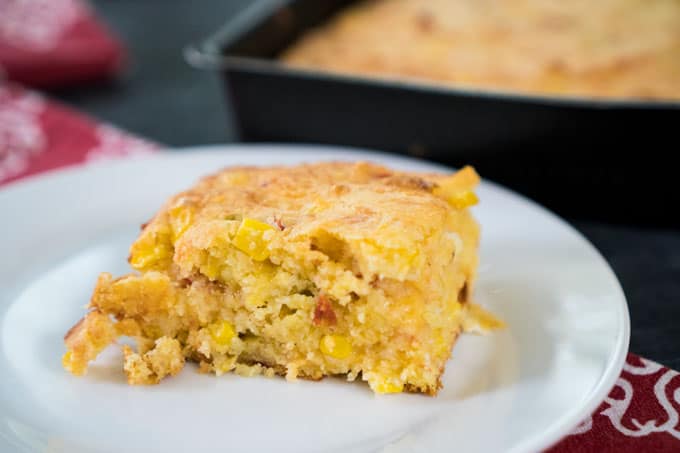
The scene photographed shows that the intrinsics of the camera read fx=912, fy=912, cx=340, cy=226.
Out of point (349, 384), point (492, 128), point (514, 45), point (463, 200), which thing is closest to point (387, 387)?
point (349, 384)

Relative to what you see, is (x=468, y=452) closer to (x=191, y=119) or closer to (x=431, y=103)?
(x=431, y=103)

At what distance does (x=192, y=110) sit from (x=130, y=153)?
2.29 feet

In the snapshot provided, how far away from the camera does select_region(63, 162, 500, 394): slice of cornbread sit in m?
2.13

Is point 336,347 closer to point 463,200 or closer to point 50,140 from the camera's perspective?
point 463,200

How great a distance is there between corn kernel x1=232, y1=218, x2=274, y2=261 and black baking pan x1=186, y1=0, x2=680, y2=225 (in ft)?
3.73

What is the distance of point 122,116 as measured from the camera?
14.5ft

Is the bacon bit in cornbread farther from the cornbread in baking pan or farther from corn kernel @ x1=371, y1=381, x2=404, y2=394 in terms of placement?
the cornbread in baking pan

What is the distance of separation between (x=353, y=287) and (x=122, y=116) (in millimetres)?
2623

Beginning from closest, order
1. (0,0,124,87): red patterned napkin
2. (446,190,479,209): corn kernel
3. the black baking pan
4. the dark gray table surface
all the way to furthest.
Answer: (446,190,479,209): corn kernel
the dark gray table surface
the black baking pan
(0,0,124,87): red patterned napkin

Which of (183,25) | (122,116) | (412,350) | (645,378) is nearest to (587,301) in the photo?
(645,378)

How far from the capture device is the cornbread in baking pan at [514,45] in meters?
3.56

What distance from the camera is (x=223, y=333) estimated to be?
89.4 inches

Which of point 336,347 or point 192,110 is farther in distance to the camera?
point 192,110

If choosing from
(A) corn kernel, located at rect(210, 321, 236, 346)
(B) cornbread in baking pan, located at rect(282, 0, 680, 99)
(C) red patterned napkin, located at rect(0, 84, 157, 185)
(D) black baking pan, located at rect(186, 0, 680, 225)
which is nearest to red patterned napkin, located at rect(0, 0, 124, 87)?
(C) red patterned napkin, located at rect(0, 84, 157, 185)
